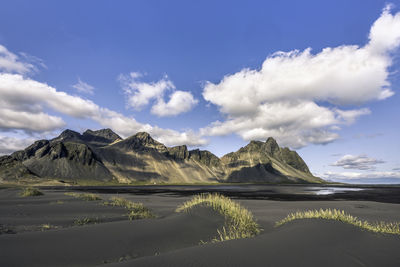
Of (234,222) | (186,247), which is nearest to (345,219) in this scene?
(234,222)

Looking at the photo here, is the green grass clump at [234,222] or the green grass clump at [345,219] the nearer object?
the green grass clump at [345,219]

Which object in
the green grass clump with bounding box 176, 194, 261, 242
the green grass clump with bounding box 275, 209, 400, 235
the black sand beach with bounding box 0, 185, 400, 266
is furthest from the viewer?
the green grass clump with bounding box 176, 194, 261, 242

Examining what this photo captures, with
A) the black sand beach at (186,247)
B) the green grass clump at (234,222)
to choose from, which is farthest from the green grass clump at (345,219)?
the green grass clump at (234,222)

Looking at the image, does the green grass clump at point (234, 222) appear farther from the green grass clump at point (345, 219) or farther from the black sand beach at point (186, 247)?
the green grass clump at point (345, 219)

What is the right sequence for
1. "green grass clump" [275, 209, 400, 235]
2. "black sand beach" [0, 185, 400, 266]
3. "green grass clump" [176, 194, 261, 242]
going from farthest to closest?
"green grass clump" [176, 194, 261, 242] < "green grass clump" [275, 209, 400, 235] < "black sand beach" [0, 185, 400, 266]

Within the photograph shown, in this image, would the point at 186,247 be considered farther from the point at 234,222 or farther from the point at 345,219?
the point at 345,219

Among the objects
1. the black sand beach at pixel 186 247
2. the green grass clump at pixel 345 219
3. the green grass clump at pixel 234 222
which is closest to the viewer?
the black sand beach at pixel 186 247

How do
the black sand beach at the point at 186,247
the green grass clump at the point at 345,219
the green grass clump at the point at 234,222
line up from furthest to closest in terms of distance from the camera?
the green grass clump at the point at 234,222, the green grass clump at the point at 345,219, the black sand beach at the point at 186,247

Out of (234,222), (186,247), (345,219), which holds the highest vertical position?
(345,219)

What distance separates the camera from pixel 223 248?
5.21 m

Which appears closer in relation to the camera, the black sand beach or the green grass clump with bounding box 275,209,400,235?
the black sand beach

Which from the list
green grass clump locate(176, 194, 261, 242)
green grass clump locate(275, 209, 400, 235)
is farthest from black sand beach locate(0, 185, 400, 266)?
green grass clump locate(275, 209, 400, 235)

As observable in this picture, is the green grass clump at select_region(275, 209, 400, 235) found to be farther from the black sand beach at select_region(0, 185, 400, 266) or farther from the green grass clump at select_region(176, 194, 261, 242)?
the green grass clump at select_region(176, 194, 261, 242)

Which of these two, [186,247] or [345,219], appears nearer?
[186,247]
